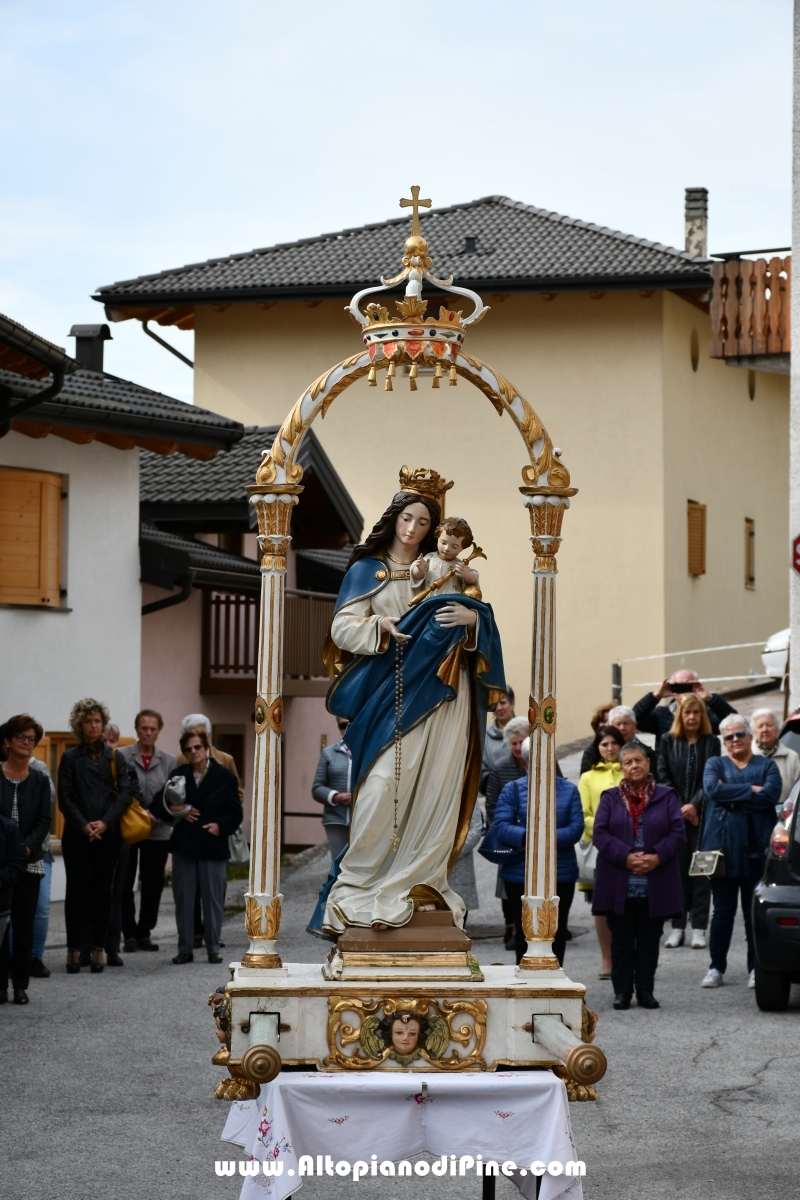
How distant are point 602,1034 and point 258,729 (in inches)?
190

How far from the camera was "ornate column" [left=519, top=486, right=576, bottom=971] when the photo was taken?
6.71 m

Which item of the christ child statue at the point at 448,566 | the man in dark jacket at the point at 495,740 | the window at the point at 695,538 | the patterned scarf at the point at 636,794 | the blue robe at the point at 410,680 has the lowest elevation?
the patterned scarf at the point at 636,794

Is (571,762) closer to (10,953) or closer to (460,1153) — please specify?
(10,953)

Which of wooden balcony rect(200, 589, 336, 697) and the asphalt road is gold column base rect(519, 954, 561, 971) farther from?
wooden balcony rect(200, 589, 336, 697)

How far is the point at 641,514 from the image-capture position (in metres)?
32.2

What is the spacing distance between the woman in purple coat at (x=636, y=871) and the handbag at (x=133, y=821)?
3577 millimetres

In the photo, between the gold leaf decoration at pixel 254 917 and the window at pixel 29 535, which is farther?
the window at pixel 29 535

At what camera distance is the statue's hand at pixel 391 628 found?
21.5 feet

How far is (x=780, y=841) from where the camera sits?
11.3 metres

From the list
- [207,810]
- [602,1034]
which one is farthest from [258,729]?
[207,810]

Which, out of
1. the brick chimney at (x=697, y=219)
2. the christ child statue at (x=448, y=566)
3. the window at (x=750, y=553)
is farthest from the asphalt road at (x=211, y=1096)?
the brick chimney at (x=697, y=219)

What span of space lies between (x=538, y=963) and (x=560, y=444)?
25980 mm

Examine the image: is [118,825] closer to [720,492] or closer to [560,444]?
[560,444]

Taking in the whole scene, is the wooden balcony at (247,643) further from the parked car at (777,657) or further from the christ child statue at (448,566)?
the christ child statue at (448,566)
